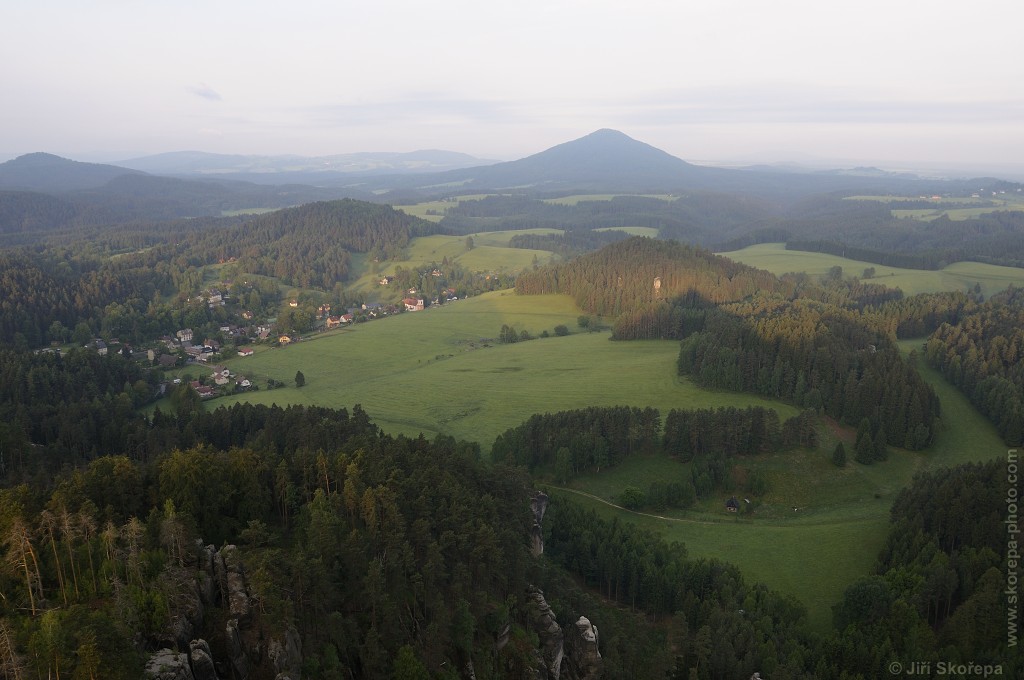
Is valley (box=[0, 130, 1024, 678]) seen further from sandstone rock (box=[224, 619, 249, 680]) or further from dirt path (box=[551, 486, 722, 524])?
sandstone rock (box=[224, 619, 249, 680])

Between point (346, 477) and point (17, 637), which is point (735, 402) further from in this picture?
point (17, 637)

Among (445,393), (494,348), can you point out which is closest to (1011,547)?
(445,393)

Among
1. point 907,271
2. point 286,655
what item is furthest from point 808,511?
point 907,271

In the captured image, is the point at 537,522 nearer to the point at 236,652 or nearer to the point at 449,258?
the point at 236,652

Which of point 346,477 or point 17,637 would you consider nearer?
point 17,637

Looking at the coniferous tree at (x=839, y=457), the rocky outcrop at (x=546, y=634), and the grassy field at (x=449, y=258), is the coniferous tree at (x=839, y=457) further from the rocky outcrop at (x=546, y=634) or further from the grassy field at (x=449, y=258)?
the grassy field at (x=449, y=258)

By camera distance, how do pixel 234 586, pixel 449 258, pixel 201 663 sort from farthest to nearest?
pixel 449 258 < pixel 234 586 < pixel 201 663
